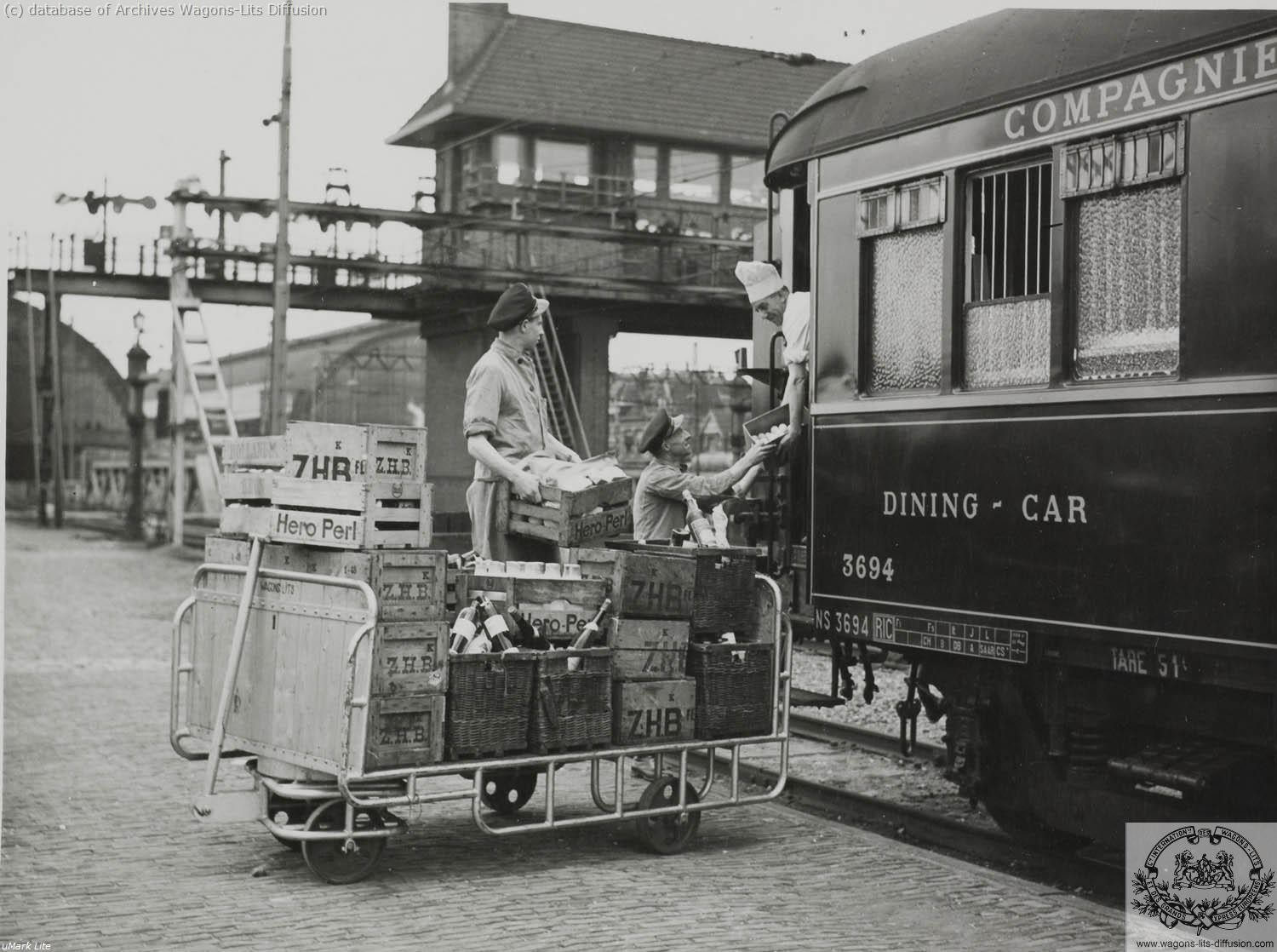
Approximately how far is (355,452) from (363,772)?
1.30 m

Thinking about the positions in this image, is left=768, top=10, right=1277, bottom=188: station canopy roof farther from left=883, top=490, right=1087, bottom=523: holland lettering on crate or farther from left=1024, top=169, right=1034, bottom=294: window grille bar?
left=883, top=490, right=1087, bottom=523: holland lettering on crate

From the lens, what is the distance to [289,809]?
6.56 meters

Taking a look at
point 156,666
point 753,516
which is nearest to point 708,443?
point 156,666

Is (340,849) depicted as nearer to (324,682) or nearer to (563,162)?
(324,682)

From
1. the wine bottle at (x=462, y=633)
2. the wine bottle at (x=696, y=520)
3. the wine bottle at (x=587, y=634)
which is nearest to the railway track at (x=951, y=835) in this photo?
the wine bottle at (x=696, y=520)

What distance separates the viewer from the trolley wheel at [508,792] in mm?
7699

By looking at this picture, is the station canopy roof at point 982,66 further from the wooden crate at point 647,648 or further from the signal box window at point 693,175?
the signal box window at point 693,175

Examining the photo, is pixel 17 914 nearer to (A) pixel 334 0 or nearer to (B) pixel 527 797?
(B) pixel 527 797

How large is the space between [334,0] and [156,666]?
923cm

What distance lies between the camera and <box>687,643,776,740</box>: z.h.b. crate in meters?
7.21

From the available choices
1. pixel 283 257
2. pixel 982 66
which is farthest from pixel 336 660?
pixel 283 257

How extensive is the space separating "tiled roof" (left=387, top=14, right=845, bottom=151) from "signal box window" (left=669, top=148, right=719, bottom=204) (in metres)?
0.38

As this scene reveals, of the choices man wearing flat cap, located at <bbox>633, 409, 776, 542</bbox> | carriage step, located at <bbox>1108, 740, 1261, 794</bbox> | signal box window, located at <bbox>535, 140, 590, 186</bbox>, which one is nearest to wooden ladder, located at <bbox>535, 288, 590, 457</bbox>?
signal box window, located at <bbox>535, 140, 590, 186</bbox>

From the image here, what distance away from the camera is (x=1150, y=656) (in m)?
6.12
